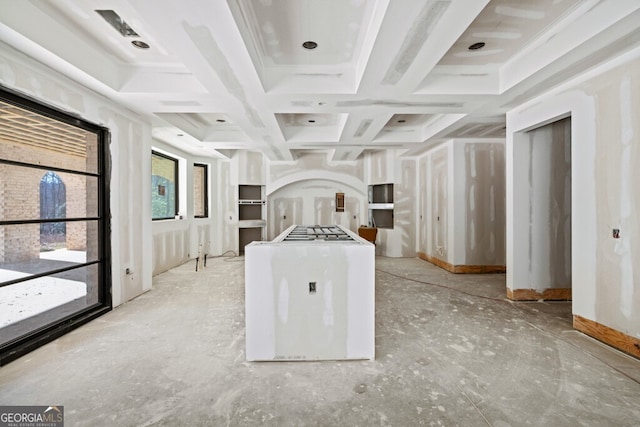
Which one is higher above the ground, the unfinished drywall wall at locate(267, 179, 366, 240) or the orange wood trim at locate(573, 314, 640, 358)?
the unfinished drywall wall at locate(267, 179, 366, 240)

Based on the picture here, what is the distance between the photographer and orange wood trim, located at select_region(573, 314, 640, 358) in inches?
98.4

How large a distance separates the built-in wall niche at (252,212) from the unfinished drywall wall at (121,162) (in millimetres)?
3730

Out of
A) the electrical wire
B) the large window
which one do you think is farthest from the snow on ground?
the electrical wire

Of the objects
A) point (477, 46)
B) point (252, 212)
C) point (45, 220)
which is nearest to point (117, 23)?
point (45, 220)

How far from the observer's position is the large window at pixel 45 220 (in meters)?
2.81

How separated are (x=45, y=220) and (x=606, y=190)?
5.43 meters

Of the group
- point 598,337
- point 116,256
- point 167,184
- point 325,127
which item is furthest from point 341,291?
point 167,184

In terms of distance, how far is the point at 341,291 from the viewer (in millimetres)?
2459

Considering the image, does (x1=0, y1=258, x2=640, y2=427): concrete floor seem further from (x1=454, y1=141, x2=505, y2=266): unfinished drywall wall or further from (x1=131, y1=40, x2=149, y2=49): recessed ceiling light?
(x1=131, y1=40, x2=149, y2=49): recessed ceiling light

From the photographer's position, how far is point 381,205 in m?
7.82

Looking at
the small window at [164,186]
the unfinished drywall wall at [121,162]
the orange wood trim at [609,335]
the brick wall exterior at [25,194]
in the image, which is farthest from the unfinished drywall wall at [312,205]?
the orange wood trim at [609,335]

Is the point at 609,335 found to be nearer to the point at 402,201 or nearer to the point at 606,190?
the point at 606,190

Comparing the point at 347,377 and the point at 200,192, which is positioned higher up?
the point at 200,192

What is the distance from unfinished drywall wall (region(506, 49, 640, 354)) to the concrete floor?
0.44 m
